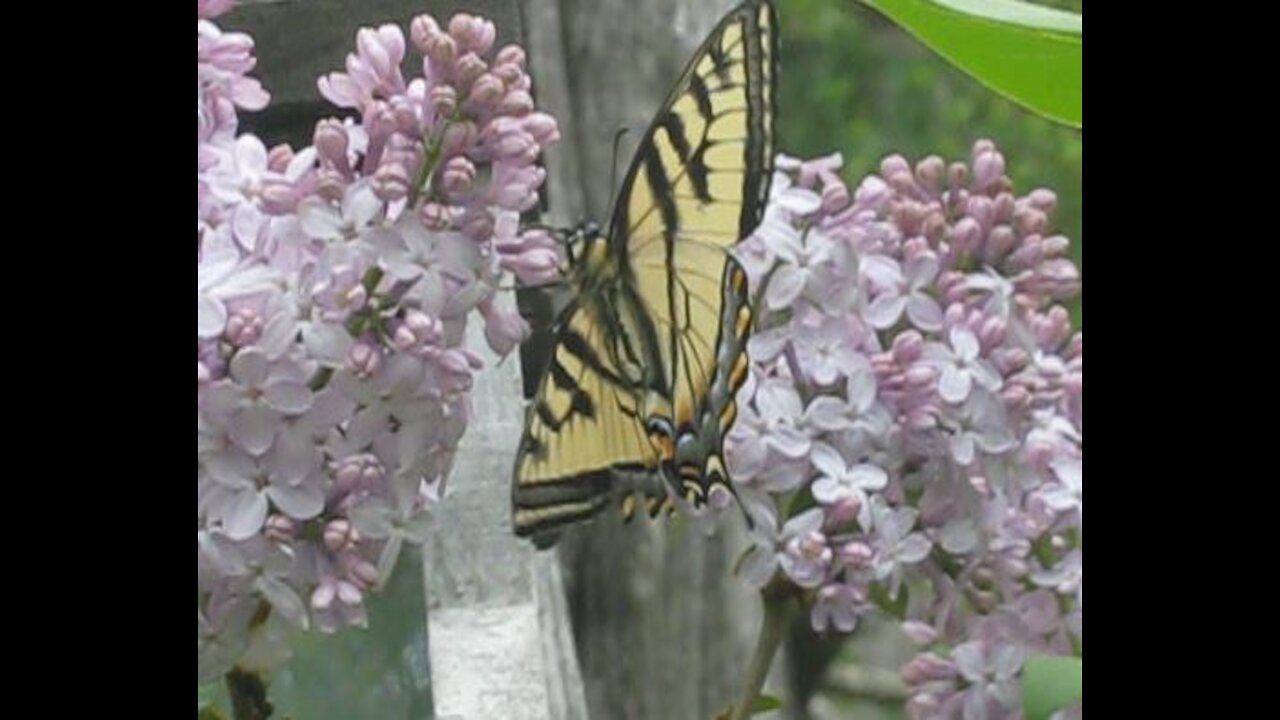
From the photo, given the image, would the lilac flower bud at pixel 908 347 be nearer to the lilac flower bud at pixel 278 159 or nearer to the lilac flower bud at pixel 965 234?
the lilac flower bud at pixel 965 234

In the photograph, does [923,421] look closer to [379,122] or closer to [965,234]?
[965,234]

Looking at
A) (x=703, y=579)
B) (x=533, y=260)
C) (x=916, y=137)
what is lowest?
(x=703, y=579)

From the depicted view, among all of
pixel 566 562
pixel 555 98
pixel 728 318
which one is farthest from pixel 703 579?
pixel 728 318

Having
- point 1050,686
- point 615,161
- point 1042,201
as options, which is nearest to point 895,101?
point 615,161

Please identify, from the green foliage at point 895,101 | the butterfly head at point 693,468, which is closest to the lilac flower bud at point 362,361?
the butterfly head at point 693,468

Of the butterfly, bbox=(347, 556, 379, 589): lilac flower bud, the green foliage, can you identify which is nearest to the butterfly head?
the butterfly

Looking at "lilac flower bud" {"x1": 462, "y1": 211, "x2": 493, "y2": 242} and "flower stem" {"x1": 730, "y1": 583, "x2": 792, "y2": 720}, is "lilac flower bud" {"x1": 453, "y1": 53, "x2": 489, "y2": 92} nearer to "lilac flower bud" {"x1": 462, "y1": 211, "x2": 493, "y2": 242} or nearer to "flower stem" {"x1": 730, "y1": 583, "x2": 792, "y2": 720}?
"lilac flower bud" {"x1": 462, "y1": 211, "x2": 493, "y2": 242}
